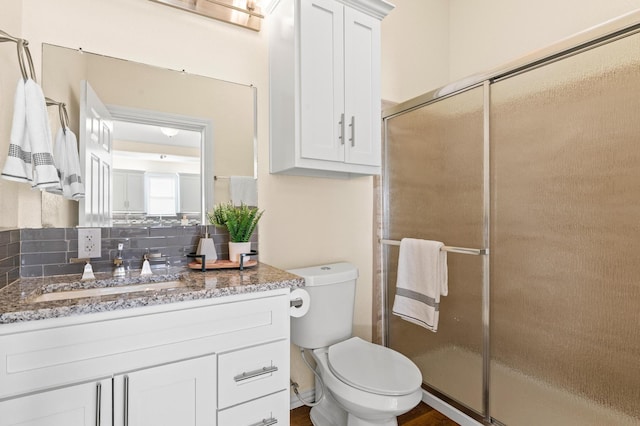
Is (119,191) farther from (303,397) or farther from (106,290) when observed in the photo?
(303,397)

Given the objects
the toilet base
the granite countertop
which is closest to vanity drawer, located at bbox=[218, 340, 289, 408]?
the granite countertop

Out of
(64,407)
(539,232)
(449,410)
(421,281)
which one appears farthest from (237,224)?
(449,410)

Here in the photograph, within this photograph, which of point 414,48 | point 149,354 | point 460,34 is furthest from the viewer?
point 460,34

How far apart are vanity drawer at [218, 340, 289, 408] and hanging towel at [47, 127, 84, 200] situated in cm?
91

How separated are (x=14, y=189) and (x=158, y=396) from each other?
936mm

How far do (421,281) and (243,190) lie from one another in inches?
43.5

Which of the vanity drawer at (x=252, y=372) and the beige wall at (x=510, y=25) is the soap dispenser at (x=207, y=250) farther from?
the beige wall at (x=510, y=25)

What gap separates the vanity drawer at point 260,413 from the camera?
3.46 ft

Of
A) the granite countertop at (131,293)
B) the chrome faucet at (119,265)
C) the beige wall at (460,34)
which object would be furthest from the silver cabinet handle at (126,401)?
the beige wall at (460,34)

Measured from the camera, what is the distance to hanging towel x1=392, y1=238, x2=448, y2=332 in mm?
1727

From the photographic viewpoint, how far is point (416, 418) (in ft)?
5.87

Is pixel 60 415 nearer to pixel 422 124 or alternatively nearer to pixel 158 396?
Result: pixel 158 396

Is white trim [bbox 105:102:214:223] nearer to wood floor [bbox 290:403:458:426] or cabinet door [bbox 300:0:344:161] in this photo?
cabinet door [bbox 300:0:344:161]

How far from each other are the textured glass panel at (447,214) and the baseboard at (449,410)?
0.21 ft
